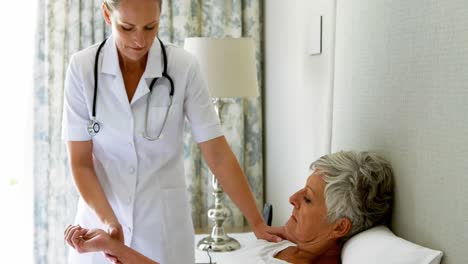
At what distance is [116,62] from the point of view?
1.81 meters

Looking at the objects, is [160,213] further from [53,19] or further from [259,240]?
[53,19]

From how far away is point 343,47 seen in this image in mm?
1895

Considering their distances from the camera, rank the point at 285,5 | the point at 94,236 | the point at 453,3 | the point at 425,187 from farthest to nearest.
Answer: the point at 285,5, the point at 94,236, the point at 425,187, the point at 453,3

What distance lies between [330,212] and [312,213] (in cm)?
6

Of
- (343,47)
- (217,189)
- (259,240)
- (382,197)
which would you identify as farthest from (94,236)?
(217,189)

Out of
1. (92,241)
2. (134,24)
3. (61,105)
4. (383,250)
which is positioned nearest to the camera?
(383,250)

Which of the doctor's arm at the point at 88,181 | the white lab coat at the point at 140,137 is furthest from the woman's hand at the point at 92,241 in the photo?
the white lab coat at the point at 140,137

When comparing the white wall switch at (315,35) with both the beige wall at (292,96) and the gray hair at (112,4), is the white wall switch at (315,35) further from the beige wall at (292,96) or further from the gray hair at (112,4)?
the gray hair at (112,4)

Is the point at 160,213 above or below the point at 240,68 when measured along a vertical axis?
below

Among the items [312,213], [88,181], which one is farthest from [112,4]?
[312,213]

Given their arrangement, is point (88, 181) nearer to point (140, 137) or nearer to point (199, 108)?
point (140, 137)

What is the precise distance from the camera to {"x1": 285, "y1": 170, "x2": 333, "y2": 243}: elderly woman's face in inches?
61.6

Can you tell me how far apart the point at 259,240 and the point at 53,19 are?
1968 millimetres

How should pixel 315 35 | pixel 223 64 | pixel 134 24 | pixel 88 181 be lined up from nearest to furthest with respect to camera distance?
pixel 134 24
pixel 88 181
pixel 315 35
pixel 223 64
